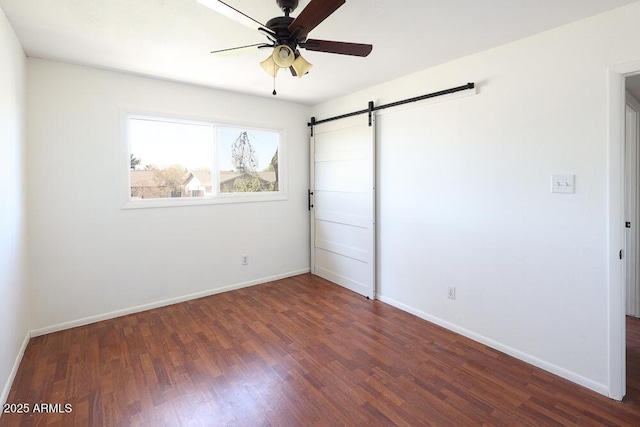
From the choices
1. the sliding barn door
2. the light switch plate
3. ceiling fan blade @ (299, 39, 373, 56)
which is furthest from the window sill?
the light switch plate

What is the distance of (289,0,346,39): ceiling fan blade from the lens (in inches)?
56.5

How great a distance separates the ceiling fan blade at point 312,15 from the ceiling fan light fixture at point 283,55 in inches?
3.5

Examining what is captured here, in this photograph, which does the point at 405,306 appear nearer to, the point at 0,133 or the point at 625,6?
the point at 625,6

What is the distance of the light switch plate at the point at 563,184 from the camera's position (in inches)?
84.1

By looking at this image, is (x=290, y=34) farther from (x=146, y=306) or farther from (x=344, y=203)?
(x=146, y=306)

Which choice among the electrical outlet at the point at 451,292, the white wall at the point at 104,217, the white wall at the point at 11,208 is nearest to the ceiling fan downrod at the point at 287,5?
the white wall at the point at 11,208

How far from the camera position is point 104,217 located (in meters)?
3.09

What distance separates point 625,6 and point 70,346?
459cm

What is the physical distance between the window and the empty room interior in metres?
0.03

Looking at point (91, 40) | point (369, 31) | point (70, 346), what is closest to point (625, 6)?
point (369, 31)

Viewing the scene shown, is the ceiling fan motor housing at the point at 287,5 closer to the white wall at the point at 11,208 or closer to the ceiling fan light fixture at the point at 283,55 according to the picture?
the ceiling fan light fixture at the point at 283,55

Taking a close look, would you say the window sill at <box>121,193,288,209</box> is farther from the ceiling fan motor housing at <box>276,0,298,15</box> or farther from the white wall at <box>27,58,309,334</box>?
the ceiling fan motor housing at <box>276,0,298,15</box>

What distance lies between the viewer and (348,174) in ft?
12.8

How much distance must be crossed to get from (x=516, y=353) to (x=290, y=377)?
1.74 m
